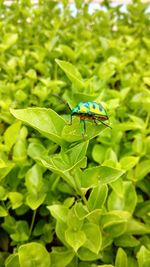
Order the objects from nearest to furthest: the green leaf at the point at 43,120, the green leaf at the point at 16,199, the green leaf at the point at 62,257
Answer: the green leaf at the point at 43,120
the green leaf at the point at 62,257
the green leaf at the point at 16,199

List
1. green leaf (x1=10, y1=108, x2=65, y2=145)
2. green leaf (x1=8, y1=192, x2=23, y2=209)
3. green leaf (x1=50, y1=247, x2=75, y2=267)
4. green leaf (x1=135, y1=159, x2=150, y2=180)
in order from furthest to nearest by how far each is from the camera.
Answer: green leaf (x1=135, y1=159, x2=150, y2=180) → green leaf (x1=8, y1=192, x2=23, y2=209) → green leaf (x1=50, y1=247, x2=75, y2=267) → green leaf (x1=10, y1=108, x2=65, y2=145)

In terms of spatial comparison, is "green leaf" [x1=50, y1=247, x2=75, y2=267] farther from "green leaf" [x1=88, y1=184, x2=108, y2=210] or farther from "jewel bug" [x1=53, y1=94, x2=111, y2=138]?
"jewel bug" [x1=53, y1=94, x2=111, y2=138]

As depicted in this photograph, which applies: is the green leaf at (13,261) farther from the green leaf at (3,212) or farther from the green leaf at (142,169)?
the green leaf at (142,169)

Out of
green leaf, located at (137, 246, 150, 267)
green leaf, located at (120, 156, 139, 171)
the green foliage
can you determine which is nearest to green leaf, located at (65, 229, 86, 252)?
the green foliage

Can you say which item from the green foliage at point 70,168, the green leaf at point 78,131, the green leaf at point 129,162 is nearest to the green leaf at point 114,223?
the green foliage at point 70,168

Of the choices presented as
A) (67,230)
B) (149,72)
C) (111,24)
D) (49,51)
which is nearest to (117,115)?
(149,72)

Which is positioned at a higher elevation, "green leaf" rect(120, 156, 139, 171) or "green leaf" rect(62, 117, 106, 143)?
"green leaf" rect(62, 117, 106, 143)

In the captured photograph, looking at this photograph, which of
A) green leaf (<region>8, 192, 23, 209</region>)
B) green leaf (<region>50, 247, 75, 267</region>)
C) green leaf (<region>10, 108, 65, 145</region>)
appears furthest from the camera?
green leaf (<region>8, 192, 23, 209</region>)

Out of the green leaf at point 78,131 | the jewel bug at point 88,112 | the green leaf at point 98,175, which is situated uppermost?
the jewel bug at point 88,112
